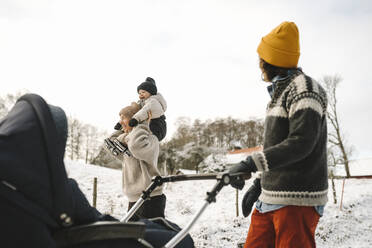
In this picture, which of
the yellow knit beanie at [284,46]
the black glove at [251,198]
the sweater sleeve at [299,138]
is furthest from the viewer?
the black glove at [251,198]

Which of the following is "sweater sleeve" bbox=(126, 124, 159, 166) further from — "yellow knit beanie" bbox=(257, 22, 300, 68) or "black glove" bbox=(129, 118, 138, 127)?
"yellow knit beanie" bbox=(257, 22, 300, 68)

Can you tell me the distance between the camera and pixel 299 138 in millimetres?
1708

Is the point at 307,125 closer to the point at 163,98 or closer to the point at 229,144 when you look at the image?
the point at 163,98

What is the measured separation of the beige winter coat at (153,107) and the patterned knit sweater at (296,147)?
1.76m

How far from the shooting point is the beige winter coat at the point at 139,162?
3186 millimetres

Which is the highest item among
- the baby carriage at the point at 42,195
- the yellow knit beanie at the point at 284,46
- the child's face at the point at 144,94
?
the yellow knit beanie at the point at 284,46

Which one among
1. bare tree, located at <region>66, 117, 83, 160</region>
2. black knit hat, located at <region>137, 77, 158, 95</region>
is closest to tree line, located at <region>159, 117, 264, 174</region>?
bare tree, located at <region>66, 117, 83, 160</region>

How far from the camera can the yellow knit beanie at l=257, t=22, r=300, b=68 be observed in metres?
2.03

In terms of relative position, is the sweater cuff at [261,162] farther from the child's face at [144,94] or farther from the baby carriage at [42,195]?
the child's face at [144,94]

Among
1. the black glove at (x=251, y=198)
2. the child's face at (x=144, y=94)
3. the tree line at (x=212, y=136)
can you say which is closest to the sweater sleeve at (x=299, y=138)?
the black glove at (x=251, y=198)

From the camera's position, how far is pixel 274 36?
207cm

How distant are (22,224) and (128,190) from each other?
210 centimetres

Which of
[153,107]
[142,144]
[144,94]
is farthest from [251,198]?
[144,94]

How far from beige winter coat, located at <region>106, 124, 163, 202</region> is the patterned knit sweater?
61.9 inches
